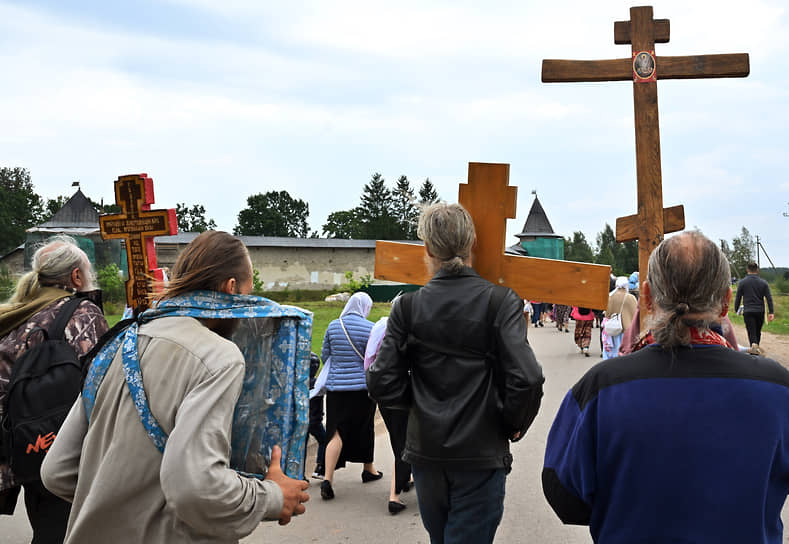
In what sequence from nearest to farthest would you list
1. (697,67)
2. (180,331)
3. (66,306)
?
(180,331), (66,306), (697,67)

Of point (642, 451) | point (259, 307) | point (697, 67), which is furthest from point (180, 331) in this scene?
point (697, 67)

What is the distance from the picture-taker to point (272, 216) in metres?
99.8

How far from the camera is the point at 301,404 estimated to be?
234cm

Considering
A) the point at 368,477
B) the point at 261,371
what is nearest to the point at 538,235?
the point at 368,477

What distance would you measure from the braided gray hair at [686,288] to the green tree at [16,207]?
76.1m

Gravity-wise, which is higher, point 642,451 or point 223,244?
point 223,244

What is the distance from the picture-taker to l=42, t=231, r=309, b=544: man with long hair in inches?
76.5

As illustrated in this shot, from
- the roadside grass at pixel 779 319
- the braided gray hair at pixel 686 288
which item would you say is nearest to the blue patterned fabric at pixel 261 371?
the braided gray hair at pixel 686 288

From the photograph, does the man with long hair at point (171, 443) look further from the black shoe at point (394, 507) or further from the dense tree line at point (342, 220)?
the dense tree line at point (342, 220)

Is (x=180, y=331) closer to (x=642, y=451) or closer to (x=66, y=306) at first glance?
(x=642, y=451)

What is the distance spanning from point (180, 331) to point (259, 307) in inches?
10.9

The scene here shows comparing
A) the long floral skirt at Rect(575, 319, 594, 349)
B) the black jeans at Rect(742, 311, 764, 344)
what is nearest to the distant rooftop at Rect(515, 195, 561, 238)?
the long floral skirt at Rect(575, 319, 594, 349)

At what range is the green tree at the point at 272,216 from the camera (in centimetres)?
9956

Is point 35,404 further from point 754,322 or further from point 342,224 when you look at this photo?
point 342,224
